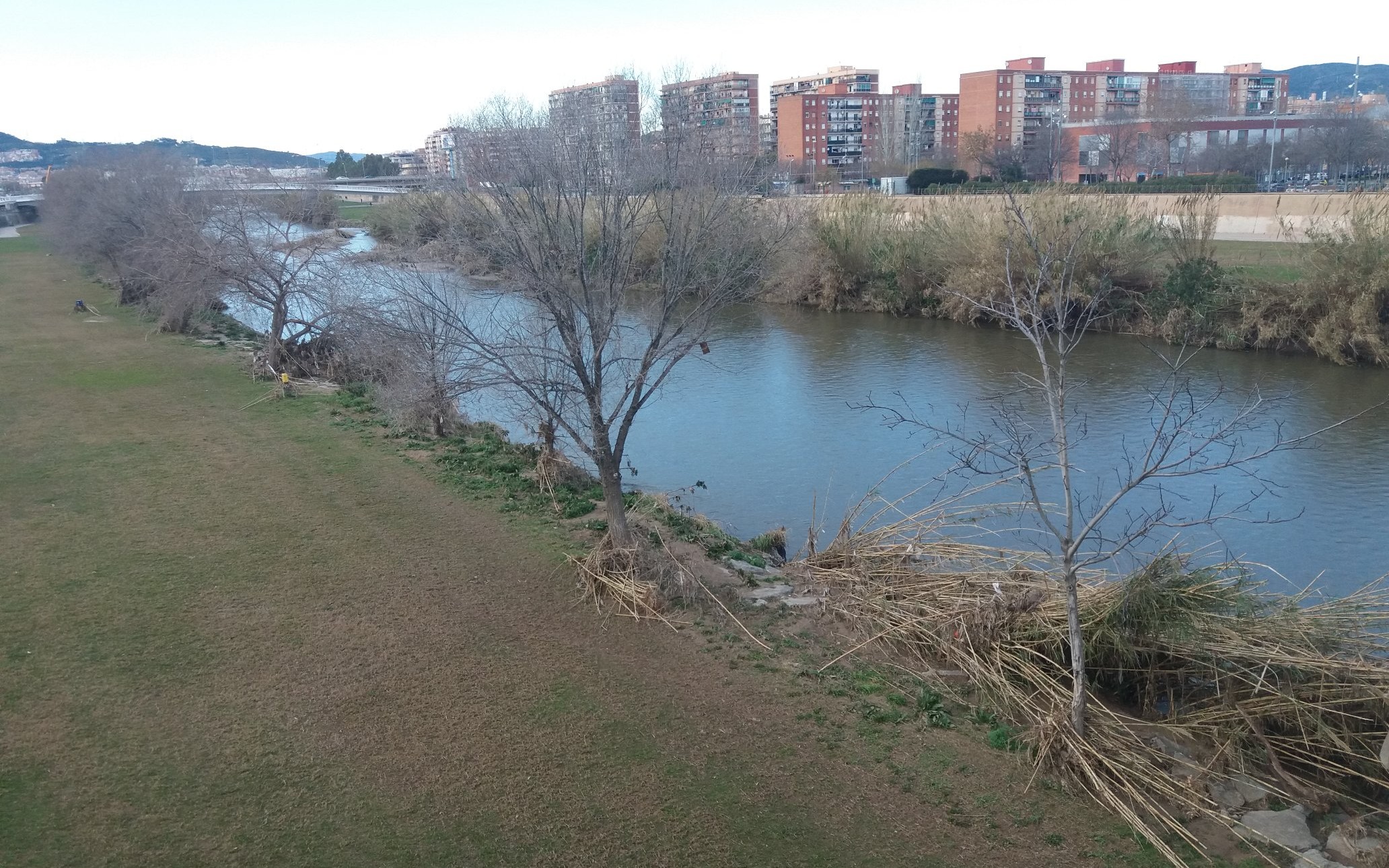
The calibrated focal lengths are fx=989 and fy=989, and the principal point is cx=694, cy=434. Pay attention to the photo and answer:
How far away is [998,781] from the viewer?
21.6 ft

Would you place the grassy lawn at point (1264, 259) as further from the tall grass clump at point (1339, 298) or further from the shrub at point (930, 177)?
the shrub at point (930, 177)

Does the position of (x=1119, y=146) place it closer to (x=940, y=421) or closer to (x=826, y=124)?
(x=826, y=124)

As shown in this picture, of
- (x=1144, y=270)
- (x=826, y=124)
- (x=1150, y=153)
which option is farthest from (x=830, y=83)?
(x=1144, y=270)

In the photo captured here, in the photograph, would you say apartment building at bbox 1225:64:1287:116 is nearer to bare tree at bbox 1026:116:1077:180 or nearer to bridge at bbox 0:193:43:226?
bare tree at bbox 1026:116:1077:180

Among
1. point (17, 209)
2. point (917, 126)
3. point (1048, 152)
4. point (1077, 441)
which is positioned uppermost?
point (917, 126)

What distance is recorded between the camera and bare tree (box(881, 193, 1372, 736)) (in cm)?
614

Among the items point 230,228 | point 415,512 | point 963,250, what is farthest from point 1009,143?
point 415,512

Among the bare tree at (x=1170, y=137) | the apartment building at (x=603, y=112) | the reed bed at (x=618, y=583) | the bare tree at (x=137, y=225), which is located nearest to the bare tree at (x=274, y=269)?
the bare tree at (x=137, y=225)

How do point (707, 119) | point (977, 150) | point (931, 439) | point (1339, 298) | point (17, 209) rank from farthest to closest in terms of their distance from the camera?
point (17, 209)
point (977, 150)
point (1339, 298)
point (707, 119)
point (931, 439)

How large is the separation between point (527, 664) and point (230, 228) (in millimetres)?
15797

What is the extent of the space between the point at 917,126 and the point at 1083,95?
27502 millimetres

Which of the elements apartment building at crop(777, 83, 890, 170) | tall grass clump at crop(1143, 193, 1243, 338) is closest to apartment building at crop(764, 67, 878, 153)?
apartment building at crop(777, 83, 890, 170)

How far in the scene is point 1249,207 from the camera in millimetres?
31500

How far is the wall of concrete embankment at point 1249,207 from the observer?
26.6 meters
